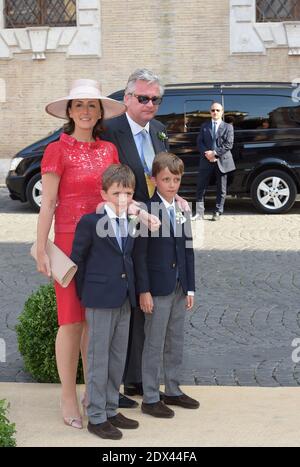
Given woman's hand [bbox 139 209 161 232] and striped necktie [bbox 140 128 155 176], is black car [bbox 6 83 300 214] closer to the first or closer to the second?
striped necktie [bbox 140 128 155 176]

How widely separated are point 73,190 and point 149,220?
1.58 feet

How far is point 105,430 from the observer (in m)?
5.31

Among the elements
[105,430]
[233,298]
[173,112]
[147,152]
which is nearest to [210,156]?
[173,112]

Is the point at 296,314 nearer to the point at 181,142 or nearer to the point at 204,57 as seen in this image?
the point at 181,142

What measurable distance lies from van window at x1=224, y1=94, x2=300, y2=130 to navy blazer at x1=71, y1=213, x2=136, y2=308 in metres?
9.85

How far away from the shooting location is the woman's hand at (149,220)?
543 centimetres

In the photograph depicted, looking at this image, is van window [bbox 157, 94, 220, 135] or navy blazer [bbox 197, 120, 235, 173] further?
van window [bbox 157, 94, 220, 135]

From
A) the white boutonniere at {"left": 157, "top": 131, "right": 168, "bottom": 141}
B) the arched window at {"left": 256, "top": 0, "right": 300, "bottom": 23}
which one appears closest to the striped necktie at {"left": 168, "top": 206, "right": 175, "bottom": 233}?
the white boutonniere at {"left": 157, "top": 131, "right": 168, "bottom": 141}

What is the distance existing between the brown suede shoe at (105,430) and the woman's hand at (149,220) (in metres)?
1.14

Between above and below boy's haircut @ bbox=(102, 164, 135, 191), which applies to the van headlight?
below

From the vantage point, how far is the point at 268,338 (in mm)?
7832

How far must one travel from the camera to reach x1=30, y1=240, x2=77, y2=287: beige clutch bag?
5.33 m

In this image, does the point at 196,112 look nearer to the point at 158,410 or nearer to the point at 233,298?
the point at 233,298

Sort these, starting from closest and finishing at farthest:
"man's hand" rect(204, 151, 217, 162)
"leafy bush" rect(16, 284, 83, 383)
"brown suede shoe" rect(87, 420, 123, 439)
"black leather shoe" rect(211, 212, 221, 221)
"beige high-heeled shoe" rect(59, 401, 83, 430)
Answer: "brown suede shoe" rect(87, 420, 123, 439) < "beige high-heeled shoe" rect(59, 401, 83, 430) < "leafy bush" rect(16, 284, 83, 383) < "man's hand" rect(204, 151, 217, 162) < "black leather shoe" rect(211, 212, 221, 221)
